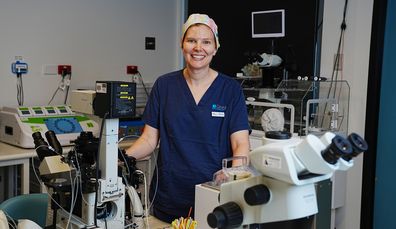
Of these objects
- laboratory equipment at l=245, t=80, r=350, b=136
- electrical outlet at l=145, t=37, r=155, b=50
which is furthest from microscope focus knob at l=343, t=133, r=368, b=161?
electrical outlet at l=145, t=37, r=155, b=50

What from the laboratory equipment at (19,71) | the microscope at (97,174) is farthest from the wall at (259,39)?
the microscope at (97,174)

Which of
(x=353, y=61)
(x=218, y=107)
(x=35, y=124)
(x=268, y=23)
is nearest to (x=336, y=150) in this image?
(x=218, y=107)

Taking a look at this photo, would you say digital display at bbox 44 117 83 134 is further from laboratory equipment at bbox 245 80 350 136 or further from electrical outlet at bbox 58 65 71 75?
laboratory equipment at bbox 245 80 350 136

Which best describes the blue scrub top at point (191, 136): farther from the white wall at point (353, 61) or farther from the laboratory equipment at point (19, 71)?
the laboratory equipment at point (19, 71)

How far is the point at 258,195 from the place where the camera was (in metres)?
0.87

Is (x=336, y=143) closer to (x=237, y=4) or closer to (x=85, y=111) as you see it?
(x=85, y=111)

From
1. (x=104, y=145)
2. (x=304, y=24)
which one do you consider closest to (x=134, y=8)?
(x=304, y=24)

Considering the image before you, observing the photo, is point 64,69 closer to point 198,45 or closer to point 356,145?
point 198,45

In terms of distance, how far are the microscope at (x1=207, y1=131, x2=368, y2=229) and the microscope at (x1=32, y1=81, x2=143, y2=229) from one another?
0.45 m

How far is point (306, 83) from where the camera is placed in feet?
10.3

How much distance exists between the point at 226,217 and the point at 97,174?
50 cm

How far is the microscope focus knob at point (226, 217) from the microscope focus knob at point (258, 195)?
6 centimetres

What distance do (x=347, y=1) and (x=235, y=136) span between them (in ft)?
5.74

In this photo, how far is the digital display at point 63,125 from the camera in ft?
9.86
